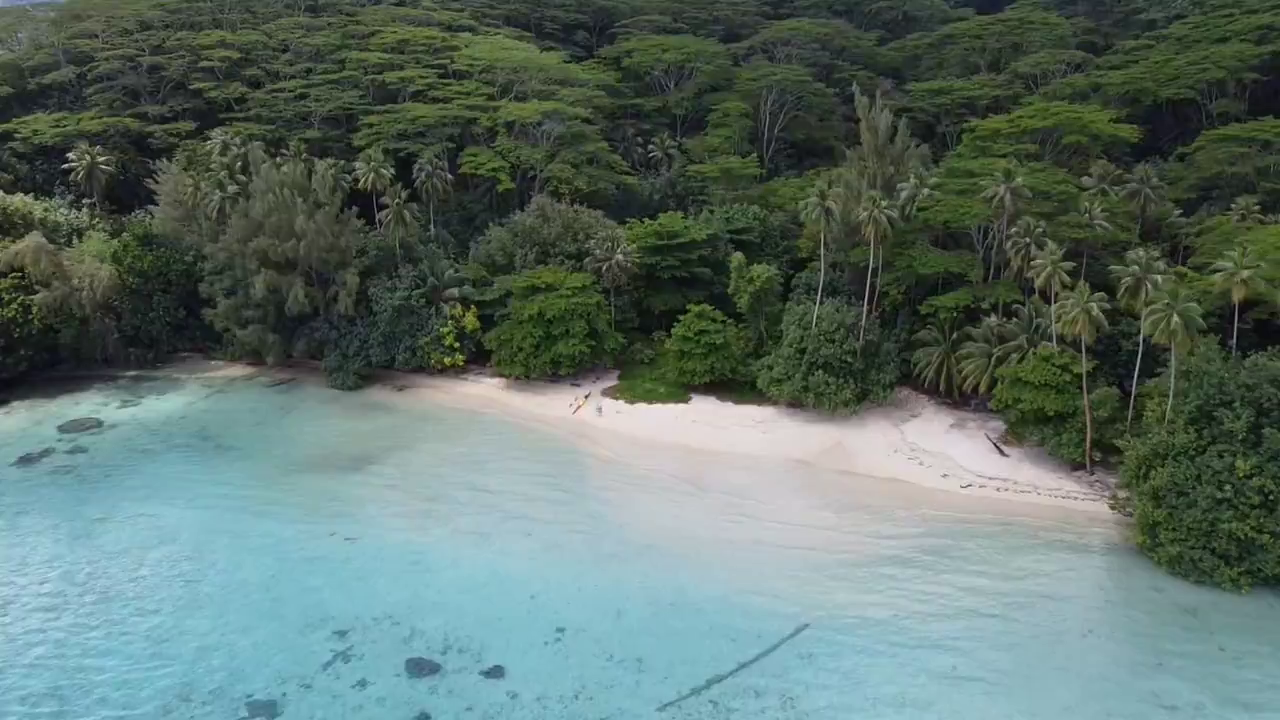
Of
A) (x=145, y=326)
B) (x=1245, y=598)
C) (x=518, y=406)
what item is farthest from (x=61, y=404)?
(x=1245, y=598)

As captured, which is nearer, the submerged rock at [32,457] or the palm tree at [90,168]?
the submerged rock at [32,457]

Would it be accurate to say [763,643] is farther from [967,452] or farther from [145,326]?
[145,326]

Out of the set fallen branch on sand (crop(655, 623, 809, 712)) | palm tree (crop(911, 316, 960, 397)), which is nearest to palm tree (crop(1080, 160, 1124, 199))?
palm tree (crop(911, 316, 960, 397))

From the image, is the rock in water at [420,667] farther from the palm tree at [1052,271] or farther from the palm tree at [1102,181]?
the palm tree at [1102,181]

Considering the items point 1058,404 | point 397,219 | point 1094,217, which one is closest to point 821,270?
point 1094,217

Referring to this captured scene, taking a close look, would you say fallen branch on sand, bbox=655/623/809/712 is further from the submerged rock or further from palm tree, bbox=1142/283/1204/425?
the submerged rock

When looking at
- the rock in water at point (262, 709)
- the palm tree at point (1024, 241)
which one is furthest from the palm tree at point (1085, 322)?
the rock in water at point (262, 709)

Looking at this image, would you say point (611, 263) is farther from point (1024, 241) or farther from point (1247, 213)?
point (1247, 213)
